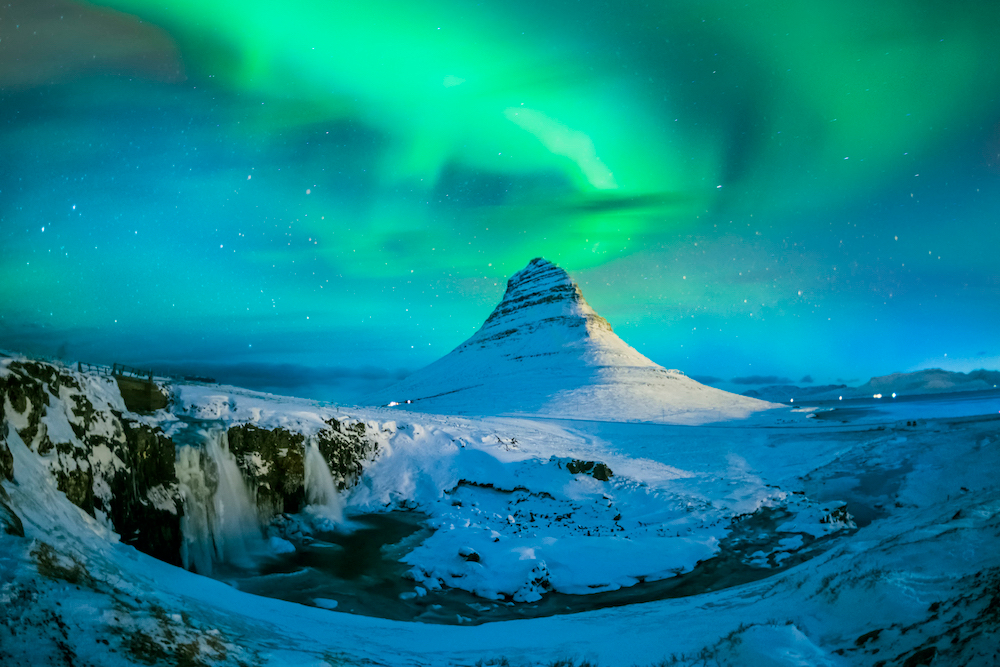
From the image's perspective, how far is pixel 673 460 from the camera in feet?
108

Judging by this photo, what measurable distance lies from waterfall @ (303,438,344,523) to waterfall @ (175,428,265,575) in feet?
9.11

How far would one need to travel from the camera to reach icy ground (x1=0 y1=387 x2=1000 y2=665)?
5566 mm

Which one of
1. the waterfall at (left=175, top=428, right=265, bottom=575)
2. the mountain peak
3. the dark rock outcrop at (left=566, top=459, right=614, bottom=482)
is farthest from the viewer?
the mountain peak

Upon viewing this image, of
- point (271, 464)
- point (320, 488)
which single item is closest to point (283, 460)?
point (271, 464)

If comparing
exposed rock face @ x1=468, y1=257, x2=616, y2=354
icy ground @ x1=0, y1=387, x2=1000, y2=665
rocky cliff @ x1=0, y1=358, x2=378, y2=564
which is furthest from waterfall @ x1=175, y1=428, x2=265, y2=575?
exposed rock face @ x1=468, y1=257, x2=616, y2=354

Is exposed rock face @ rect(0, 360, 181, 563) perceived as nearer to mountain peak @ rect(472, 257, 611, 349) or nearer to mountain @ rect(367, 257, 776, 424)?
mountain @ rect(367, 257, 776, 424)

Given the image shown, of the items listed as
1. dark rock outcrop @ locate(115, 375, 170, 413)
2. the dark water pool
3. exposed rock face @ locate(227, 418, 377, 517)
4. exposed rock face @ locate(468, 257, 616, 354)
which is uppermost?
exposed rock face @ locate(468, 257, 616, 354)

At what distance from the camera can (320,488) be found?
19969 mm

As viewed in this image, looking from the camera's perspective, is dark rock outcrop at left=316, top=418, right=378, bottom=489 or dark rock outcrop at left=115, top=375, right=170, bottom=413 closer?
dark rock outcrop at left=115, top=375, right=170, bottom=413

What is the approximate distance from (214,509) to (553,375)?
7089 cm

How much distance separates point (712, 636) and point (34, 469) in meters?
10.5

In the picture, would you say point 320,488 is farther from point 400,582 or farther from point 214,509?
point 400,582

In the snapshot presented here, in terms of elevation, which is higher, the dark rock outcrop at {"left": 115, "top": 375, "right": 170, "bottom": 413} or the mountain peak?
the mountain peak

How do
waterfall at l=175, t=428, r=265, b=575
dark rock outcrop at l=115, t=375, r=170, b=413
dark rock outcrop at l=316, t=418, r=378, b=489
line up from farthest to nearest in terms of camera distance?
dark rock outcrop at l=316, t=418, r=378, b=489 < dark rock outcrop at l=115, t=375, r=170, b=413 < waterfall at l=175, t=428, r=265, b=575
